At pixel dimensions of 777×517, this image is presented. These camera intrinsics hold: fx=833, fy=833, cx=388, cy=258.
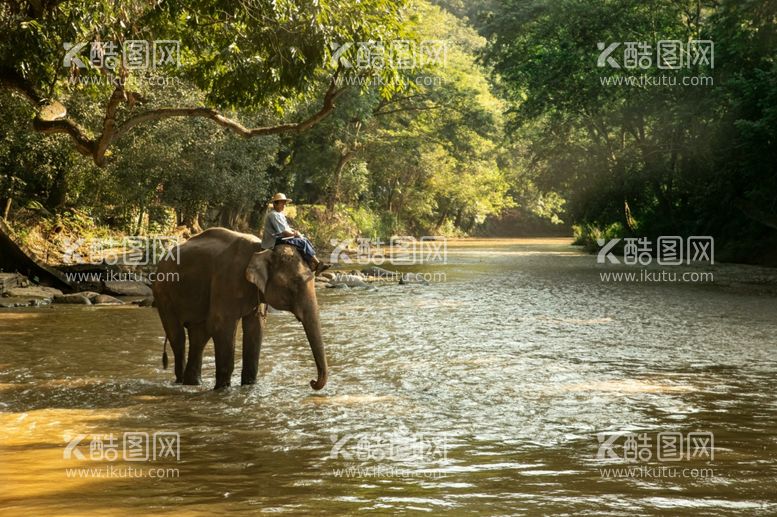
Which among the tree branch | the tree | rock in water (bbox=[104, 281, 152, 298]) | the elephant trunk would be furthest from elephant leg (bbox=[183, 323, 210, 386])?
rock in water (bbox=[104, 281, 152, 298])

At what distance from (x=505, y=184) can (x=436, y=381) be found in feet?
203

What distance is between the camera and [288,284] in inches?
352

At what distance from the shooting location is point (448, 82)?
45.3m

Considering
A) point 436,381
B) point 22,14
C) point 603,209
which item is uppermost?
point 22,14

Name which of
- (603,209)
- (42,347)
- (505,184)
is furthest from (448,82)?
(42,347)

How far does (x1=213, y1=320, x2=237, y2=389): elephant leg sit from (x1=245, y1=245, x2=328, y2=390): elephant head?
2.39 feet

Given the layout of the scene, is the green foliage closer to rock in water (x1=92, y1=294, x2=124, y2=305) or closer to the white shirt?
the white shirt

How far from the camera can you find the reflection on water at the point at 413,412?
5672mm

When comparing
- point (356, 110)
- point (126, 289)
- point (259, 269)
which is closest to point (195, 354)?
point (259, 269)

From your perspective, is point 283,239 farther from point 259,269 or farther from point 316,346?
point 316,346

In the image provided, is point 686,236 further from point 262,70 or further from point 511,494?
point 511,494

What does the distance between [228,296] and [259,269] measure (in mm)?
692

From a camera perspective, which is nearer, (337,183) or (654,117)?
(654,117)

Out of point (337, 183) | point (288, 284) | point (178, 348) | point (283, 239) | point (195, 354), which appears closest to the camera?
point (288, 284)
